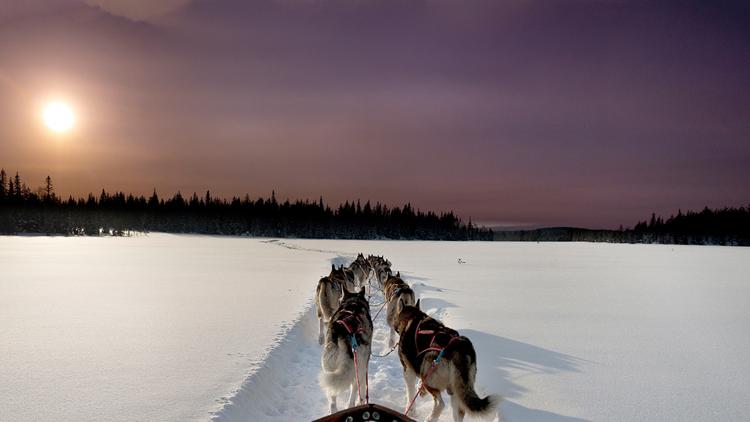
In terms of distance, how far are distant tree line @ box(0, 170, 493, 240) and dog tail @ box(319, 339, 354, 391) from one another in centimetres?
10109

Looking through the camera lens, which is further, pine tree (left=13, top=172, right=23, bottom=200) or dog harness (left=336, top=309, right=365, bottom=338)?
pine tree (left=13, top=172, right=23, bottom=200)

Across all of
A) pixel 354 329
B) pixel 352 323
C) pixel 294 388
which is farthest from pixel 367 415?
pixel 294 388

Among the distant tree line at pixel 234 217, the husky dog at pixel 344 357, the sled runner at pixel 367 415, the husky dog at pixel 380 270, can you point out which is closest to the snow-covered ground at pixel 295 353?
the husky dog at pixel 344 357

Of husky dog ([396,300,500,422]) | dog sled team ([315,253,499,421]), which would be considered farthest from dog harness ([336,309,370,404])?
husky dog ([396,300,500,422])

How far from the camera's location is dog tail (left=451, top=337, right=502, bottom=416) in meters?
3.91

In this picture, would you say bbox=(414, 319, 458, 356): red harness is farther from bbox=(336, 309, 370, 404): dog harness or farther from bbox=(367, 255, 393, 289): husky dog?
bbox=(367, 255, 393, 289): husky dog

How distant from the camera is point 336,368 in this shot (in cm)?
481

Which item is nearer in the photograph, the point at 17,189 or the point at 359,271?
the point at 359,271

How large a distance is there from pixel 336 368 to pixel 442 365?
3.89 feet

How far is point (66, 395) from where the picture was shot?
497 centimetres

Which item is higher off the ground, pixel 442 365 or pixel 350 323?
pixel 350 323

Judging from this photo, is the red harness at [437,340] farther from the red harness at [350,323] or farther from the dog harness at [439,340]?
the red harness at [350,323]

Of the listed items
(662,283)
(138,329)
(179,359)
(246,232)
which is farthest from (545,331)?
(246,232)

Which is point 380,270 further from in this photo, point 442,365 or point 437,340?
point 442,365
